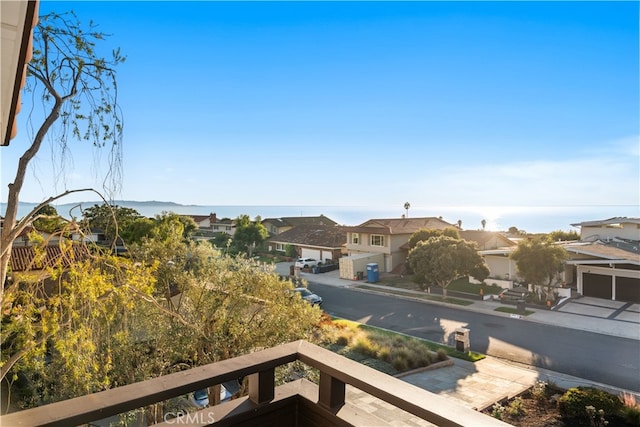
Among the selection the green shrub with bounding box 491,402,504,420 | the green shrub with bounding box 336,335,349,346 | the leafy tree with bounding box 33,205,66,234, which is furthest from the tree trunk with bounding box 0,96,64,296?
the green shrub with bounding box 336,335,349,346

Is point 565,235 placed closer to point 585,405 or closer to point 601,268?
point 601,268

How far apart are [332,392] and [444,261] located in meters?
12.6

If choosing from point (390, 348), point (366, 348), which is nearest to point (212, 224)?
point (366, 348)

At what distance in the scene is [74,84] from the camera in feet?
8.13

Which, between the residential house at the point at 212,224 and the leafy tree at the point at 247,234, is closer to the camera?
the leafy tree at the point at 247,234

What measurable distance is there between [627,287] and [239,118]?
596 inches

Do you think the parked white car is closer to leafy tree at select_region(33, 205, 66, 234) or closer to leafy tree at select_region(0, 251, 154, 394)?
leafy tree at select_region(33, 205, 66, 234)

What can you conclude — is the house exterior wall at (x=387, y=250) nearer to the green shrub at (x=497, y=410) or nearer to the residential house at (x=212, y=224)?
the residential house at (x=212, y=224)

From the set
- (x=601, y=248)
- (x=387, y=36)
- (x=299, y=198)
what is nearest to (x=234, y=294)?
(x=387, y=36)

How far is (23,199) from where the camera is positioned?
2.11 metres

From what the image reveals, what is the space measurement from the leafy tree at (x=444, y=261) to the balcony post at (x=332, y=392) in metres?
12.5

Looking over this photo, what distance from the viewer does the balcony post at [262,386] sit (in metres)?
1.29

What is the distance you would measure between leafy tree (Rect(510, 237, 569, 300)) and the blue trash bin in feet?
19.3

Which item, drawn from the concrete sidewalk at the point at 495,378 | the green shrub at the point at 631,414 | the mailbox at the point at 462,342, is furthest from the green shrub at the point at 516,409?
the mailbox at the point at 462,342
